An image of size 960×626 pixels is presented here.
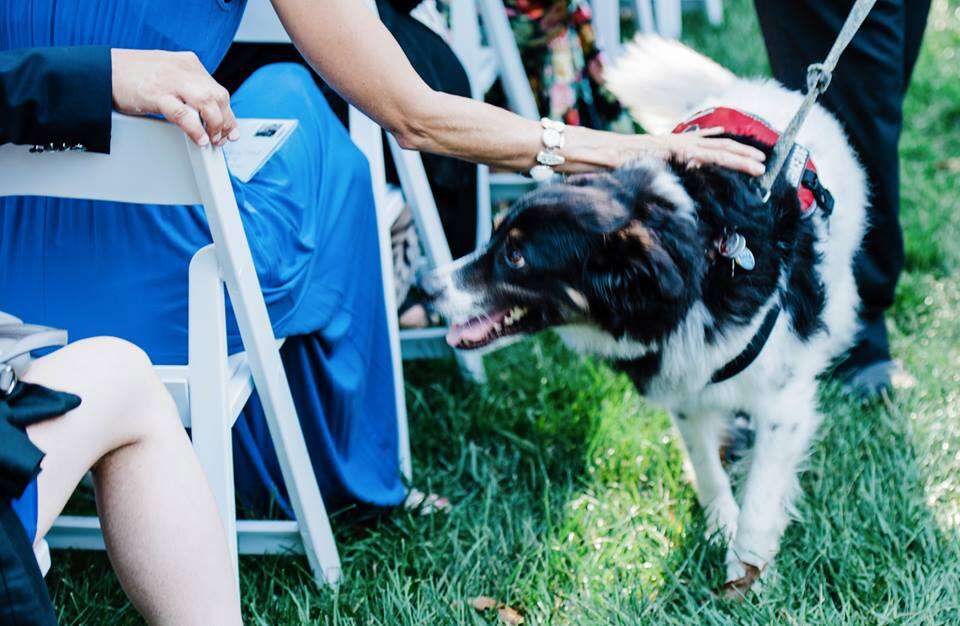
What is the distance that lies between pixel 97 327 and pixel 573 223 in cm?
86

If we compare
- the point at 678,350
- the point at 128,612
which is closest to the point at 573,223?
the point at 678,350

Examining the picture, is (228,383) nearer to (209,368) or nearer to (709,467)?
(209,368)

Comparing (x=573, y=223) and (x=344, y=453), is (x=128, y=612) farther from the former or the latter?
(x=573, y=223)

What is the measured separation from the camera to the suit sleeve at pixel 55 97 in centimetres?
128

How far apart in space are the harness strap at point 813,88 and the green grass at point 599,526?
2.51 feet

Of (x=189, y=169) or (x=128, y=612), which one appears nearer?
(x=189, y=169)

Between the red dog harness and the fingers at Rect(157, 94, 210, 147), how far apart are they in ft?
3.34

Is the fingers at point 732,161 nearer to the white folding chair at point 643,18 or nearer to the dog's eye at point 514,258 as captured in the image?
the dog's eye at point 514,258

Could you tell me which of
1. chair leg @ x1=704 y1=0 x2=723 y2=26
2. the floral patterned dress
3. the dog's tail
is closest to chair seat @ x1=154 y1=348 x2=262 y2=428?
the dog's tail

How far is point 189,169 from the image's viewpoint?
138cm

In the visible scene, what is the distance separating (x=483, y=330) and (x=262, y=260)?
445mm

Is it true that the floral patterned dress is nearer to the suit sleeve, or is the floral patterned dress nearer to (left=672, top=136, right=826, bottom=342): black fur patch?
(left=672, top=136, right=826, bottom=342): black fur patch

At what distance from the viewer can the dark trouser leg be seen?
7.95 feet

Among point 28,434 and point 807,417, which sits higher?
point 28,434
